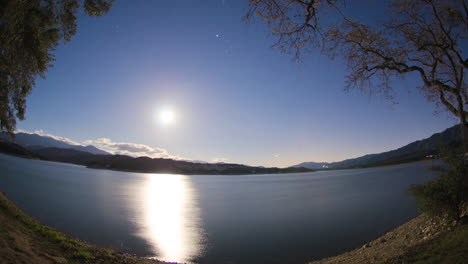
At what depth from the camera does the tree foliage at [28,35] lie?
8.96m

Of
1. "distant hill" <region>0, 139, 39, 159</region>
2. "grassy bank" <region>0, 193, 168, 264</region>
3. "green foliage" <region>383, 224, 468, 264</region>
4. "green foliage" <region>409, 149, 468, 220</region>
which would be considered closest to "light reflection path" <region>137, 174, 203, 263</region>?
"grassy bank" <region>0, 193, 168, 264</region>

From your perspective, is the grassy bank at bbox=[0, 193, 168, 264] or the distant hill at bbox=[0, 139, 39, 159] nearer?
the grassy bank at bbox=[0, 193, 168, 264]

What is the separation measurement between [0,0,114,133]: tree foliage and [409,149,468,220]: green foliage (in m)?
17.9

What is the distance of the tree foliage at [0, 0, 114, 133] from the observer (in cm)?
896

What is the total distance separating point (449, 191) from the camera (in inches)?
316

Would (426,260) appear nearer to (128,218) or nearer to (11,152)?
(128,218)

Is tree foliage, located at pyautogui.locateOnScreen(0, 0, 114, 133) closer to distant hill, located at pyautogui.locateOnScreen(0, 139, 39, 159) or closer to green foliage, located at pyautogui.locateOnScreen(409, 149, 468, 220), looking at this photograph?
green foliage, located at pyautogui.locateOnScreen(409, 149, 468, 220)

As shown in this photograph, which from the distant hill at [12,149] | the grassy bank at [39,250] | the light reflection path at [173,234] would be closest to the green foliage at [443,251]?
the grassy bank at [39,250]

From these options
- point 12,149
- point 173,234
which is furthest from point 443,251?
point 12,149

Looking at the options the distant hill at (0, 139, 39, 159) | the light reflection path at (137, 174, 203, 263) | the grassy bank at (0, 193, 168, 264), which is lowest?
the light reflection path at (137, 174, 203, 263)

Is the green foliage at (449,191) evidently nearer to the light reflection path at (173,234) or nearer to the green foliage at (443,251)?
the green foliage at (443,251)

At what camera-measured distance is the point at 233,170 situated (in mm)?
170375

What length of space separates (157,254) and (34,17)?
49.4 feet

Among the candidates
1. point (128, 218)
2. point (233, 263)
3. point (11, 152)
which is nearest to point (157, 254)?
point (233, 263)
